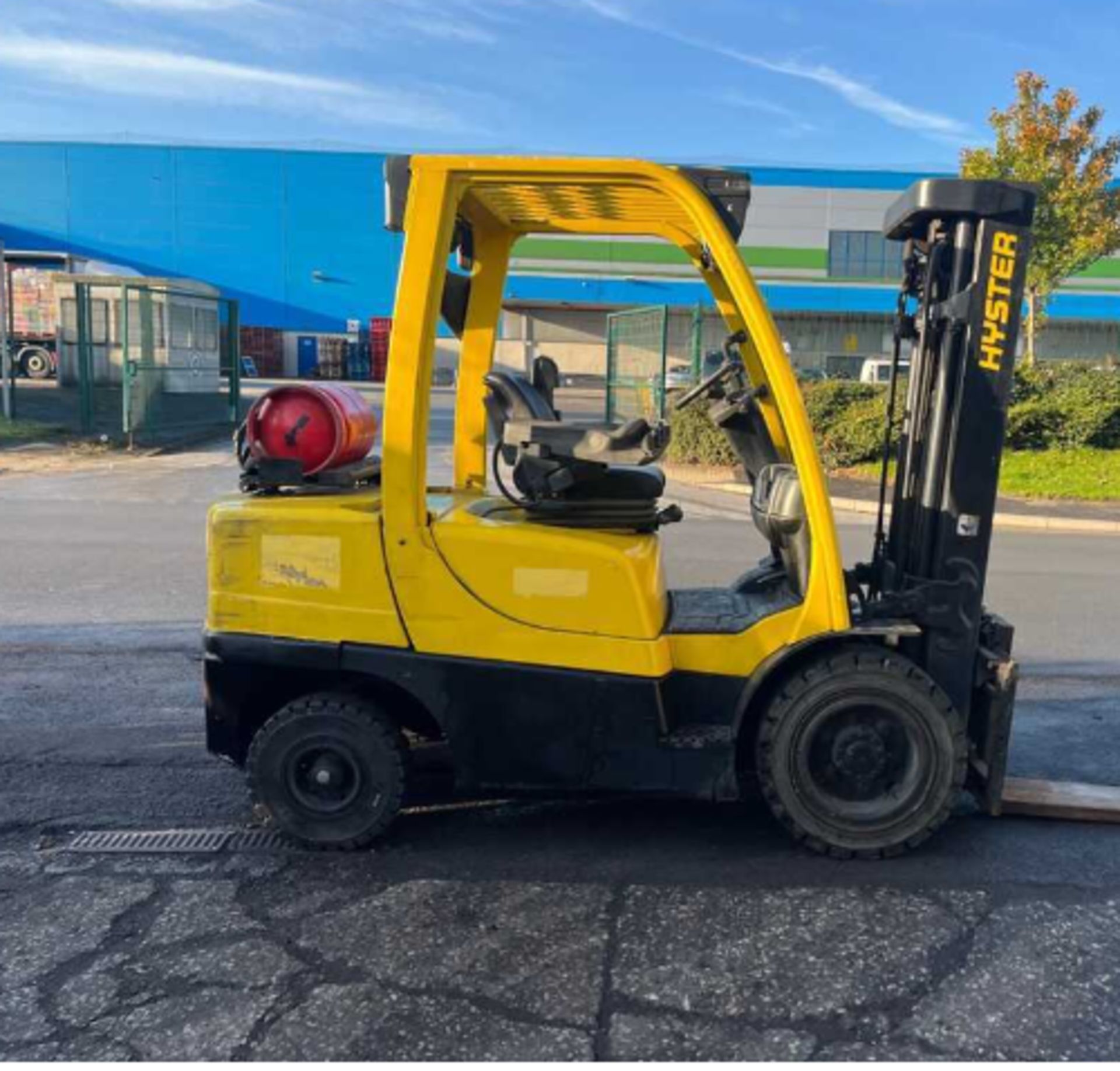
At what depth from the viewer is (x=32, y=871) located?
354cm

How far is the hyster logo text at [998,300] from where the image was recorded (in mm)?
3520

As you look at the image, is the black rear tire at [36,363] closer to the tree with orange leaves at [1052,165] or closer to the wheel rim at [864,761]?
the tree with orange leaves at [1052,165]

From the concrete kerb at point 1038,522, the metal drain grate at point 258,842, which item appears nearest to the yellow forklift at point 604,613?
the metal drain grate at point 258,842

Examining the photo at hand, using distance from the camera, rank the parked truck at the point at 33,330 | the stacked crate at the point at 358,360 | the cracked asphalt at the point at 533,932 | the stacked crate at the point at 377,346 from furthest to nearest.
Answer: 1. the stacked crate at the point at 358,360
2. the stacked crate at the point at 377,346
3. the parked truck at the point at 33,330
4. the cracked asphalt at the point at 533,932

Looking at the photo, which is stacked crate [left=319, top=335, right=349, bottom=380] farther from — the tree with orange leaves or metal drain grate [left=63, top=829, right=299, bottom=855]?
metal drain grate [left=63, top=829, right=299, bottom=855]

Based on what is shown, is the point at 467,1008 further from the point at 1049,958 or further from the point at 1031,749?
the point at 1031,749

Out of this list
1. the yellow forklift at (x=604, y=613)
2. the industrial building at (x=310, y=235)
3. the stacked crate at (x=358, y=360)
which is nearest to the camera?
the yellow forklift at (x=604, y=613)

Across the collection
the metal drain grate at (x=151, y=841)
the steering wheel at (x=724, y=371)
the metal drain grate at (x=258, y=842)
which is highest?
the steering wheel at (x=724, y=371)

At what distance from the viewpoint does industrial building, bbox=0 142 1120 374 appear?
51312 millimetres

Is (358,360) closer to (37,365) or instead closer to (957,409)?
(37,365)

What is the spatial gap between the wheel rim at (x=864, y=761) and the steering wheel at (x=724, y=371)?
1264 mm

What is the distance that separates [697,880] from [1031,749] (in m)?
2.24

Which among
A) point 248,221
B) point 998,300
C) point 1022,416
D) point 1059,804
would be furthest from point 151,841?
point 248,221

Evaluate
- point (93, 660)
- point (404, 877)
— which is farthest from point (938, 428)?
point (93, 660)
